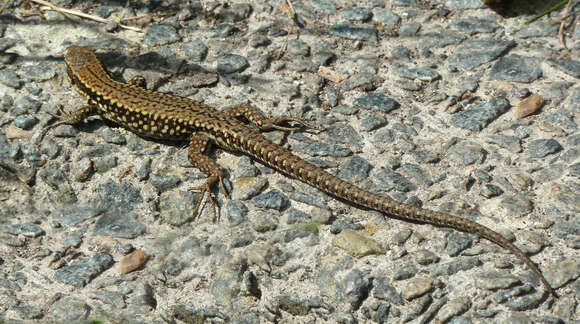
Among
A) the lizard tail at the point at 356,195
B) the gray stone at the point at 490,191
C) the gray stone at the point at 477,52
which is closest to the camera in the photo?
the lizard tail at the point at 356,195

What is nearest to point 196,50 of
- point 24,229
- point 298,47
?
point 298,47

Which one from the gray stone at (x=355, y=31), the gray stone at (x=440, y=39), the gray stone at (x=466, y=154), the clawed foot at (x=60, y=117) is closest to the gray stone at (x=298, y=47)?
the gray stone at (x=355, y=31)

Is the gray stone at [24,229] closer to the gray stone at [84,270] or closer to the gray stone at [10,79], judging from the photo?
the gray stone at [84,270]

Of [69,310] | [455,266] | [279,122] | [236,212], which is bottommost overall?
[69,310]

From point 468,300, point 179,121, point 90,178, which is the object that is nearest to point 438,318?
point 468,300

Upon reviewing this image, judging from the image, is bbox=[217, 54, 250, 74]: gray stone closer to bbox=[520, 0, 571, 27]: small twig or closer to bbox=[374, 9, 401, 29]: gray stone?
bbox=[374, 9, 401, 29]: gray stone

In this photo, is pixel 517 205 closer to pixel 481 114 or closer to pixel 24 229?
pixel 481 114
